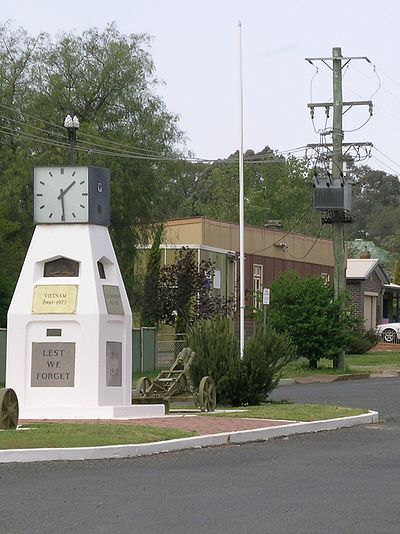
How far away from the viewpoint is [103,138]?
43156 mm

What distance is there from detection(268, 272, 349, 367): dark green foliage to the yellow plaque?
69.1 feet

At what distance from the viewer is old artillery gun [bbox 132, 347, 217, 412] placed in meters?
→ 22.8

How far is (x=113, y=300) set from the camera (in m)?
21.8

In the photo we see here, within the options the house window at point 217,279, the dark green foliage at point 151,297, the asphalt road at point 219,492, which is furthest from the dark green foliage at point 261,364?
the house window at point 217,279

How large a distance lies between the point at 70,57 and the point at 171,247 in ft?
→ 37.9

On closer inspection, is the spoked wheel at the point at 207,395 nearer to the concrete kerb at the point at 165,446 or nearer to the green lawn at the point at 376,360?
the concrete kerb at the point at 165,446

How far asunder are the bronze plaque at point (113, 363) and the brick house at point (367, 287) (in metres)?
47.6

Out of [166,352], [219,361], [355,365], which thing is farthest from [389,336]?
[219,361]

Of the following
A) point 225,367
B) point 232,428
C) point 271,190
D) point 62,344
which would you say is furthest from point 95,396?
point 271,190

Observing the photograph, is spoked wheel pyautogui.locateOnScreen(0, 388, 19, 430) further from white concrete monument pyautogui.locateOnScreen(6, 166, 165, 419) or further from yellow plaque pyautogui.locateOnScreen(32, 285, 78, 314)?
yellow plaque pyautogui.locateOnScreen(32, 285, 78, 314)

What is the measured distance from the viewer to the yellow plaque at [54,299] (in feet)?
69.4

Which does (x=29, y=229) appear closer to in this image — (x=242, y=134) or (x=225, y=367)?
(x=242, y=134)

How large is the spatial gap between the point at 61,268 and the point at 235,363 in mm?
4520

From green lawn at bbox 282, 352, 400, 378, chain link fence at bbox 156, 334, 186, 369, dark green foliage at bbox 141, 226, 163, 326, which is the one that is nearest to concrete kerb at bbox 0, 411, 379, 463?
green lawn at bbox 282, 352, 400, 378
